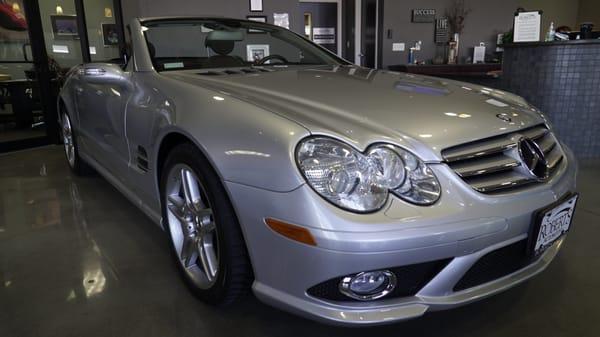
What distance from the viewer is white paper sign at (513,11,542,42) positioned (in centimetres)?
332

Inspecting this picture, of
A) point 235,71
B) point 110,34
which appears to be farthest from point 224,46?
point 110,34

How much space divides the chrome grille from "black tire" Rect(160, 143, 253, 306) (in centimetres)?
59

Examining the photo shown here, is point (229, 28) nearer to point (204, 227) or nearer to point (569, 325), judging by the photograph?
point (204, 227)

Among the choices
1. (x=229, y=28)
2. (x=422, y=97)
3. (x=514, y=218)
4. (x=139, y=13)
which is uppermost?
(x=139, y=13)

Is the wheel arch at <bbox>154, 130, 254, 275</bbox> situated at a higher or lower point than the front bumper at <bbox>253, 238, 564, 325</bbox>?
higher

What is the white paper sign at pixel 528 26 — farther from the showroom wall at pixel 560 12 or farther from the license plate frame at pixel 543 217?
the showroom wall at pixel 560 12

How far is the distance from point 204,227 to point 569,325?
1.16 meters

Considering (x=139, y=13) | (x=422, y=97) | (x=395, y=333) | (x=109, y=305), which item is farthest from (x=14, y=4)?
(x=395, y=333)

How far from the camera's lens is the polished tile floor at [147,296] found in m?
1.34

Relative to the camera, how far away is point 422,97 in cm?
140

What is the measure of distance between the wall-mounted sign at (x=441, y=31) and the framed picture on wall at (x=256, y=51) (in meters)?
5.21

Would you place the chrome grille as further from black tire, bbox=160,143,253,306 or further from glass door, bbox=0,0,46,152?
glass door, bbox=0,0,46,152

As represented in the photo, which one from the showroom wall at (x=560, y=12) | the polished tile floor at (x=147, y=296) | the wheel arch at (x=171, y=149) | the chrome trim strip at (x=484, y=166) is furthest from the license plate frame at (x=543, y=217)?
the showroom wall at (x=560, y=12)

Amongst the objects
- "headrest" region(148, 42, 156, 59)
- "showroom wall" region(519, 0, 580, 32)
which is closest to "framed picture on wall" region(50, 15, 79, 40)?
"headrest" region(148, 42, 156, 59)
